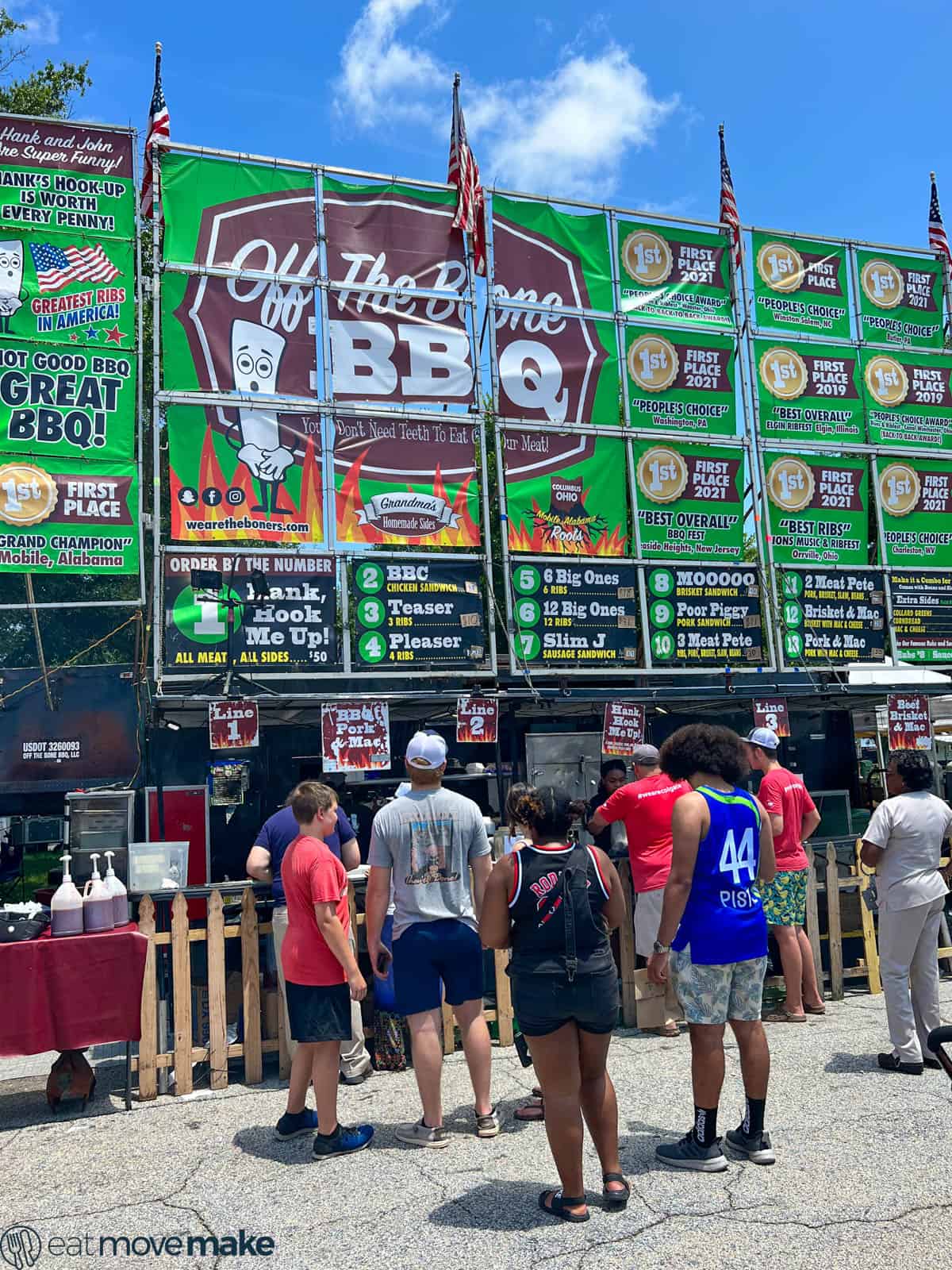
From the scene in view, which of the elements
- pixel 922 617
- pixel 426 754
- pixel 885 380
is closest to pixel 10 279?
pixel 426 754

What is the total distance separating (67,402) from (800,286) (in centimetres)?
881

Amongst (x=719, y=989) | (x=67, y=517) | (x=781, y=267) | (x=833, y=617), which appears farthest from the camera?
(x=781, y=267)

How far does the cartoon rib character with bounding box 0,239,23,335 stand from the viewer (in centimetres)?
954

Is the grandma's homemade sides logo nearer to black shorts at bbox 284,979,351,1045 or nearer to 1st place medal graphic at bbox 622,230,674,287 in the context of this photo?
black shorts at bbox 284,979,351,1045

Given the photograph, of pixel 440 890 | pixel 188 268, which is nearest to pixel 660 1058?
pixel 440 890

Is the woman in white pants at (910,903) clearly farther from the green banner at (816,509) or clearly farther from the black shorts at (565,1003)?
the green banner at (816,509)

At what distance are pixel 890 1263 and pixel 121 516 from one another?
8.41m

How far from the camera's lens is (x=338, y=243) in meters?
10.8

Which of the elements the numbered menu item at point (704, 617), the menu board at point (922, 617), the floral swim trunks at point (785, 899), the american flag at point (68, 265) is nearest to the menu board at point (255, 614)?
the american flag at point (68, 265)

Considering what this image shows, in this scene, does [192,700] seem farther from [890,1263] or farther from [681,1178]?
[890,1263]

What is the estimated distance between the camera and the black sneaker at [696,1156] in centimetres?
452

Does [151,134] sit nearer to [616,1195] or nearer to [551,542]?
[551,542]

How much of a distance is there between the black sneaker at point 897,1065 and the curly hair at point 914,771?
5.16 feet

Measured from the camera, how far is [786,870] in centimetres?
721
